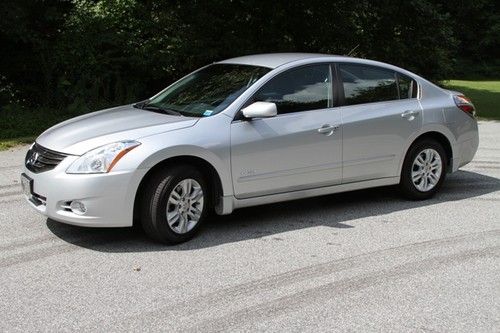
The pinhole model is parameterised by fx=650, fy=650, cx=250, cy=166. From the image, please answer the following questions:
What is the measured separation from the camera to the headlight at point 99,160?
5258mm

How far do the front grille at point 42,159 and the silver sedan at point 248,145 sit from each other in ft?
0.04

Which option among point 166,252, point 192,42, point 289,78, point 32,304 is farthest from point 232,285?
point 192,42

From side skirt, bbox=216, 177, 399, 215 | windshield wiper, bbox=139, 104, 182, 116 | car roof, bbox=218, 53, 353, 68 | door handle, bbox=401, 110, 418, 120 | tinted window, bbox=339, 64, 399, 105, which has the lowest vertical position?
Answer: side skirt, bbox=216, 177, 399, 215

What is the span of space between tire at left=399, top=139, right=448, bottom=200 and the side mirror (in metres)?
1.94

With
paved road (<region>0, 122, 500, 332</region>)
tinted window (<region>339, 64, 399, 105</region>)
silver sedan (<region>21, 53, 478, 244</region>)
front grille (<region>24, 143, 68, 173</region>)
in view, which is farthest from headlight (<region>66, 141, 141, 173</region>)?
tinted window (<region>339, 64, 399, 105</region>)

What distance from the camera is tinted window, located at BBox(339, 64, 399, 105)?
6.65m

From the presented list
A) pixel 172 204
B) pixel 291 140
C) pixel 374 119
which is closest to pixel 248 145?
pixel 291 140

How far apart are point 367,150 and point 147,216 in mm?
2440

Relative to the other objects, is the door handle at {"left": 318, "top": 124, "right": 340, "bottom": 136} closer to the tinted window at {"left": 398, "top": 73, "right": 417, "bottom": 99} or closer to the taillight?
the tinted window at {"left": 398, "top": 73, "right": 417, "bottom": 99}

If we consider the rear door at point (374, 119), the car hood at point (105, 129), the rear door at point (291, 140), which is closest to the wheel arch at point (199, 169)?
the rear door at point (291, 140)

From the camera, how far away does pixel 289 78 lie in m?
6.31

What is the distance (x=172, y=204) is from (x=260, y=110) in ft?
3.75

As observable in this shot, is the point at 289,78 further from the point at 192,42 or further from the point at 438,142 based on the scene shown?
the point at 192,42

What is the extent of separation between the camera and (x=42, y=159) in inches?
219
